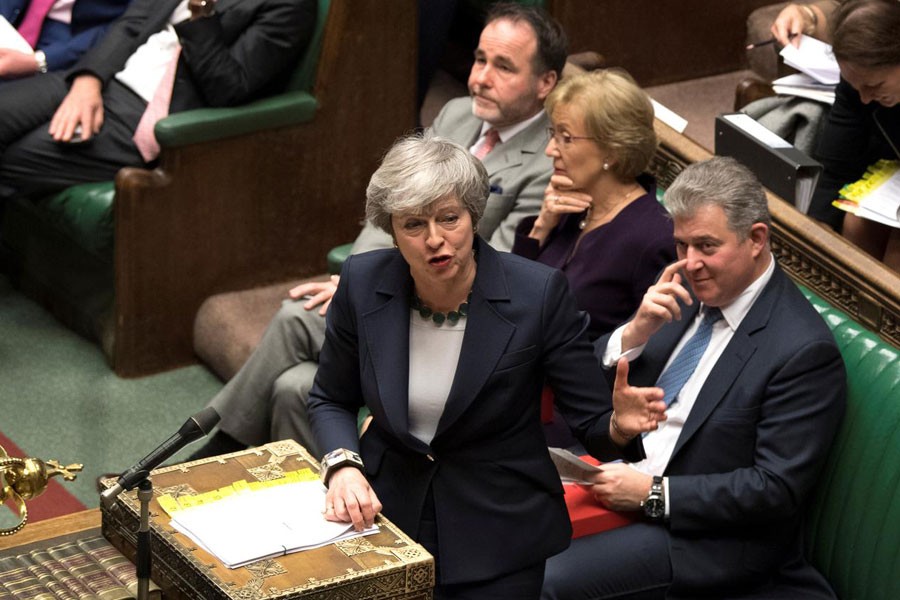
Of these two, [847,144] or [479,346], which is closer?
[479,346]

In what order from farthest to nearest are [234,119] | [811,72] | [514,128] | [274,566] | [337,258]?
[234,119] → [337,258] → [514,128] → [811,72] → [274,566]

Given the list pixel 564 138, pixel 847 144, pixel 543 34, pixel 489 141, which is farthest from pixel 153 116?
pixel 847 144

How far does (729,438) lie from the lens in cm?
325

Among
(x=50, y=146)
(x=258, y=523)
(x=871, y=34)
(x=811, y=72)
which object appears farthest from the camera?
(x=50, y=146)

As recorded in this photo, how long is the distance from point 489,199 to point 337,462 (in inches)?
57.1

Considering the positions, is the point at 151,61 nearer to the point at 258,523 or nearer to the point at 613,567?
the point at 613,567

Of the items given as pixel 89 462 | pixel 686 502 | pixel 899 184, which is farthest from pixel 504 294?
pixel 89 462

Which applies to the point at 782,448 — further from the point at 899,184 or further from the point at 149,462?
the point at 149,462

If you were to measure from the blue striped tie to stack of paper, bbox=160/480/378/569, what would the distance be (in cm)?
89

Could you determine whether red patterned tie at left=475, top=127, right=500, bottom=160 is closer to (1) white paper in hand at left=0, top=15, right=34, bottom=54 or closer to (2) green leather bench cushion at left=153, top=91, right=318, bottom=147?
(2) green leather bench cushion at left=153, top=91, right=318, bottom=147

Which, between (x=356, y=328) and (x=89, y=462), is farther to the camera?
(x=89, y=462)

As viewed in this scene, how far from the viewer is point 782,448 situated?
318 cm

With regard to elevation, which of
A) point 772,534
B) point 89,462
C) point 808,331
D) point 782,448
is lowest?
point 89,462

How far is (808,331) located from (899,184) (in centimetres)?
75
